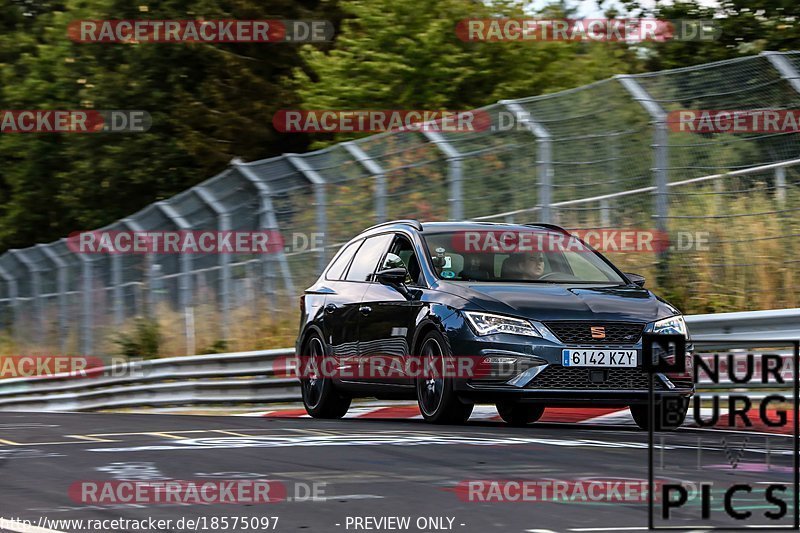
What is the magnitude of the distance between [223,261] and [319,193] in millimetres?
2864

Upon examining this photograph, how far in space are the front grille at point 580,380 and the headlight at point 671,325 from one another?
41 centimetres

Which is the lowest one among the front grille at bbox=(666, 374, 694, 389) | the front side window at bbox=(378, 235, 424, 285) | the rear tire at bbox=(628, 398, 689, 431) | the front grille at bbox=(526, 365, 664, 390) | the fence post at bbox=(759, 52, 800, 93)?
the front grille at bbox=(526, 365, 664, 390)

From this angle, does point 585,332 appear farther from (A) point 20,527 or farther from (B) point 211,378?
(B) point 211,378

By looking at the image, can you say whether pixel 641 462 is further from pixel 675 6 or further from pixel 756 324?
pixel 675 6

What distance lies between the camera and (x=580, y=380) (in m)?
10.8

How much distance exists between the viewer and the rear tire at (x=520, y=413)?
12.7 m

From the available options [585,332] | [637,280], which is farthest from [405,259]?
[585,332]

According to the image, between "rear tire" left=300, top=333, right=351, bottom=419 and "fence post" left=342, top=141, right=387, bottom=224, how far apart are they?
493 centimetres

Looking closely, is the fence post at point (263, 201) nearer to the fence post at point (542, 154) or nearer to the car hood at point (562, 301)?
the fence post at point (542, 154)

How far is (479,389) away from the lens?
1092 centimetres

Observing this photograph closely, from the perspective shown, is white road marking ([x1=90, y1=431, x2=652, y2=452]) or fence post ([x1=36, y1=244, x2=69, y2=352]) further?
fence post ([x1=36, y1=244, x2=69, y2=352])

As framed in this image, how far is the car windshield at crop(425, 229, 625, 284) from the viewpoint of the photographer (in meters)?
12.0

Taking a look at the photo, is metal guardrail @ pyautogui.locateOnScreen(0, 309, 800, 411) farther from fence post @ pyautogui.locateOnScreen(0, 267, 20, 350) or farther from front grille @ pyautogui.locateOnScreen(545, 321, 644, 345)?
fence post @ pyautogui.locateOnScreen(0, 267, 20, 350)

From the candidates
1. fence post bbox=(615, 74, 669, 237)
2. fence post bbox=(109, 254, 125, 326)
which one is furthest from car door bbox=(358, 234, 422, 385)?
fence post bbox=(109, 254, 125, 326)
